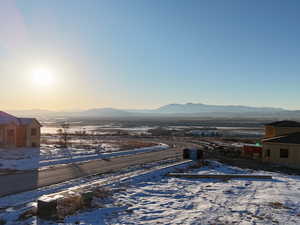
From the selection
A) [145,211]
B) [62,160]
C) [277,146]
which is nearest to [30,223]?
[145,211]

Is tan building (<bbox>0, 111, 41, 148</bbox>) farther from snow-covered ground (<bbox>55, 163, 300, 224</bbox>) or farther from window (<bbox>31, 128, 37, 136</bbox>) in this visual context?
snow-covered ground (<bbox>55, 163, 300, 224</bbox>)

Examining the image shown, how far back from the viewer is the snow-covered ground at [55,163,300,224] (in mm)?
11734

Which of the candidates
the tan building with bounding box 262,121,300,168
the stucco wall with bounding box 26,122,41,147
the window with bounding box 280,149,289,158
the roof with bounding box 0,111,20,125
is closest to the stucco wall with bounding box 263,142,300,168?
the tan building with bounding box 262,121,300,168

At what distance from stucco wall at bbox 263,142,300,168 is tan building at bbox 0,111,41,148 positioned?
28367mm

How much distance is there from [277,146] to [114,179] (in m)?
19.0

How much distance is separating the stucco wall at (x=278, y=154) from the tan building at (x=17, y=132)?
28.4 m

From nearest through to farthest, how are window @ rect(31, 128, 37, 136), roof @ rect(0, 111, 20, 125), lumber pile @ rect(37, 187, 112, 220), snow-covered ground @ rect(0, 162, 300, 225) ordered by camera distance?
1. lumber pile @ rect(37, 187, 112, 220)
2. snow-covered ground @ rect(0, 162, 300, 225)
3. roof @ rect(0, 111, 20, 125)
4. window @ rect(31, 128, 37, 136)

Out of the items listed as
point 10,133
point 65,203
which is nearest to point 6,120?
point 10,133

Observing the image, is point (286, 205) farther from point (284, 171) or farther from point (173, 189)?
point (284, 171)

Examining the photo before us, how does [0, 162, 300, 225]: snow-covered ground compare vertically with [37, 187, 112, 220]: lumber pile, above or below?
below

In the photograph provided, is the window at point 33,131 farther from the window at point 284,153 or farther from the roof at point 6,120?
the window at point 284,153

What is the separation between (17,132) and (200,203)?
30016 millimetres

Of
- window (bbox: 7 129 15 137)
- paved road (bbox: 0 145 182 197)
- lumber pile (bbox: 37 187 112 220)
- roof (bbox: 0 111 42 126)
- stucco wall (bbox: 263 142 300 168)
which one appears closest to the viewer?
lumber pile (bbox: 37 187 112 220)

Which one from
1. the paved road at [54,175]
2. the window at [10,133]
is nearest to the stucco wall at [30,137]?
the window at [10,133]
